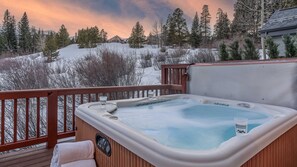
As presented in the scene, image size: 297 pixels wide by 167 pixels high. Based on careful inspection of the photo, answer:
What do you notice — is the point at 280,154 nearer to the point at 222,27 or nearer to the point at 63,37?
the point at 63,37

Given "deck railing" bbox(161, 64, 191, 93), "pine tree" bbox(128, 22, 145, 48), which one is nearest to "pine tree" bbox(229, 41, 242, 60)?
"deck railing" bbox(161, 64, 191, 93)

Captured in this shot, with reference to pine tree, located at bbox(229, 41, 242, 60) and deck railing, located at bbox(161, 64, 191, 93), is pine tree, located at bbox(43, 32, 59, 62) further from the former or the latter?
pine tree, located at bbox(229, 41, 242, 60)

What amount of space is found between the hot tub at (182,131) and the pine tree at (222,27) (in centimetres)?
1424

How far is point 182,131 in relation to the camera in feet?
7.02

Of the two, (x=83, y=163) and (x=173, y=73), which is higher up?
(x=173, y=73)

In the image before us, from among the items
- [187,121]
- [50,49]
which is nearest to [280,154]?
[187,121]

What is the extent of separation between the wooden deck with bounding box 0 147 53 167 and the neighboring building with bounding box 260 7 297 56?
29.2ft

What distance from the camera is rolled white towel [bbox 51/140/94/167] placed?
1.90m

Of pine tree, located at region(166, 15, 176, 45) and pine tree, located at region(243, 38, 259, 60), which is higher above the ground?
pine tree, located at region(166, 15, 176, 45)

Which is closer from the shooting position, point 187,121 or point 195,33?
point 187,121

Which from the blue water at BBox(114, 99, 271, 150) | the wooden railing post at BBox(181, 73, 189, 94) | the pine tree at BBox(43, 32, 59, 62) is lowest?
the blue water at BBox(114, 99, 271, 150)

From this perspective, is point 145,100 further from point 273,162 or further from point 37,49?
point 37,49

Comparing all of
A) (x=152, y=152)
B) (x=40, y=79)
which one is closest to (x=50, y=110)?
(x=152, y=152)

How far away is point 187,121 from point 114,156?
109 cm
